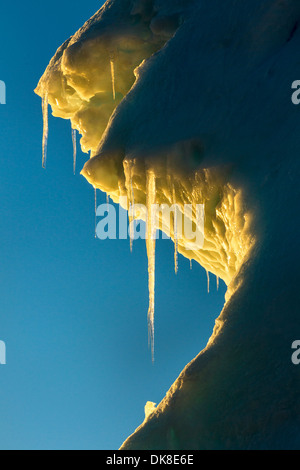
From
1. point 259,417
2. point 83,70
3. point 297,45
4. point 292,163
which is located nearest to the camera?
point 259,417

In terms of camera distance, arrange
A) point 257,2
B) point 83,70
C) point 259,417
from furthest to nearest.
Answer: point 83,70, point 257,2, point 259,417

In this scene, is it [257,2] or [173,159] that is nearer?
[173,159]

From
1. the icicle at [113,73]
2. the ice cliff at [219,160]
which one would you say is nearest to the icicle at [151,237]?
the ice cliff at [219,160]

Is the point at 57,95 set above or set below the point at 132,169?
above

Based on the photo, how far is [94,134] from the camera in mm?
6957

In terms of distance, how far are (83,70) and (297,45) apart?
2542 mm

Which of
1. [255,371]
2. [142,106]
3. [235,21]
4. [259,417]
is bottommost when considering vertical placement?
[259,417]

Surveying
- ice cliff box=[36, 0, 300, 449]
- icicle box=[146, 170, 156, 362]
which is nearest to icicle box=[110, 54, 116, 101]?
ice cliff box=[36, 0, 300, 449]

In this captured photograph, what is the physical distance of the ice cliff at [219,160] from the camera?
3.16 metres

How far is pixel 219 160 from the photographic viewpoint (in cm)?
432


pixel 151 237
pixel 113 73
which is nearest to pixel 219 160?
pixel 151 237

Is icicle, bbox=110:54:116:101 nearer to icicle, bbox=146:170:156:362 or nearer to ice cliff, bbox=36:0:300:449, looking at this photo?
ice cliff, bbox=36:0:300:449
